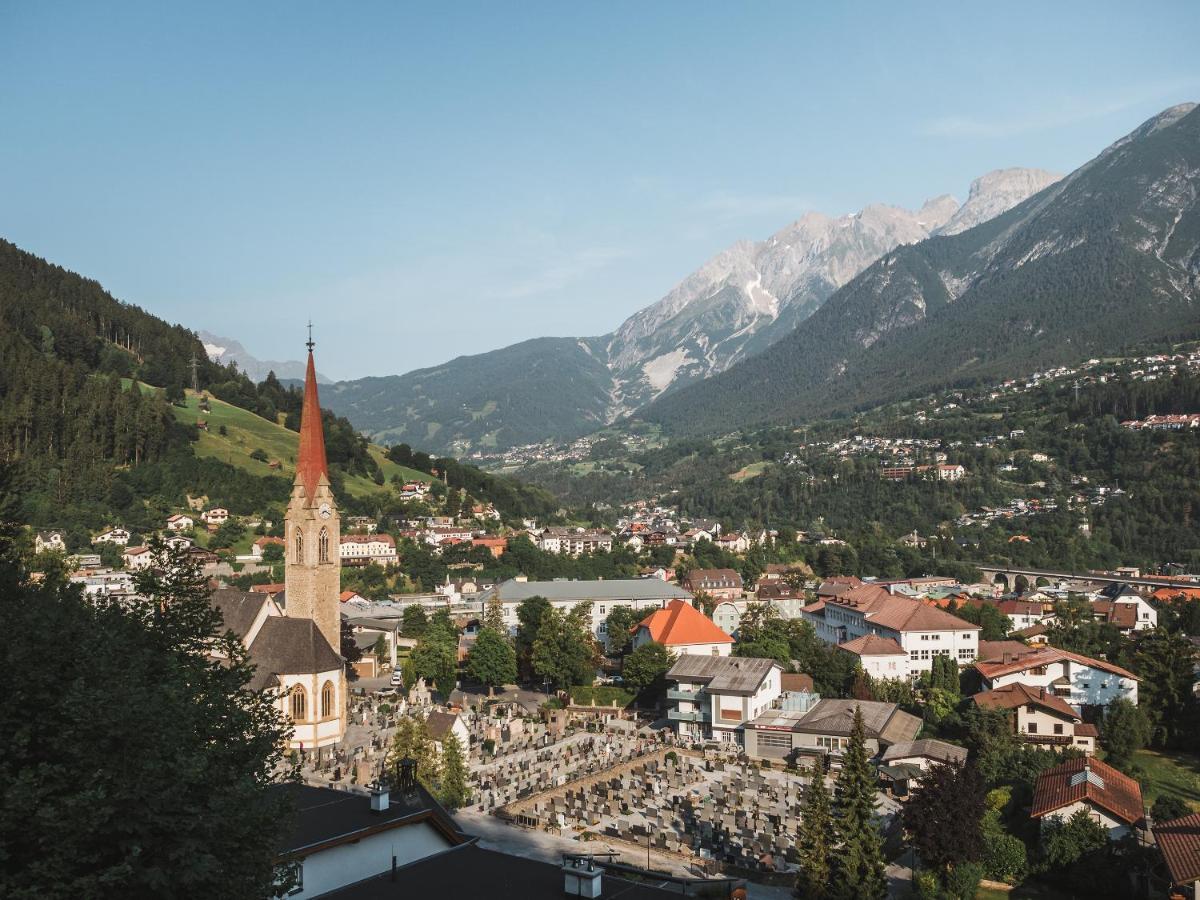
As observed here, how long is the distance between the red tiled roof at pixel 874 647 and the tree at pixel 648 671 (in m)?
9.85

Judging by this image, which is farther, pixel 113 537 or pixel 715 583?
pixel 715 583

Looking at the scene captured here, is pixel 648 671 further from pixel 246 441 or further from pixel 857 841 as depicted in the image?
pixel 246 441

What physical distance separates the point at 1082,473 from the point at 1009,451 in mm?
16423

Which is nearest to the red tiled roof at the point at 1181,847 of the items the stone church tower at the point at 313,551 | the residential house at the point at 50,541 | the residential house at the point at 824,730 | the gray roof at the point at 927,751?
the gray roof at the point at 927,751

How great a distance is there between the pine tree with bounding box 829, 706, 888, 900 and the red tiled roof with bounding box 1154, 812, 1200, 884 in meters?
6.60

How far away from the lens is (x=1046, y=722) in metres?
42.8

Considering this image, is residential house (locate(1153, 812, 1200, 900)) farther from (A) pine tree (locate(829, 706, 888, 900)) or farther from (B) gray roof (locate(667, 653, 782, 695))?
(B) gray roof (locate(667, 653, 782, 695))

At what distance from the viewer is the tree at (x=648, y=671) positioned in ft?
174

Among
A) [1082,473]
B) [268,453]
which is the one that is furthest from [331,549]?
[1082,473]

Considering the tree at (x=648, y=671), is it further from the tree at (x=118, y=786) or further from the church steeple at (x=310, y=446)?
the tree at (x=118, y=786)

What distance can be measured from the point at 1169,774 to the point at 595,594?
45939mm

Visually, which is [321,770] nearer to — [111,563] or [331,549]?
[331,549]

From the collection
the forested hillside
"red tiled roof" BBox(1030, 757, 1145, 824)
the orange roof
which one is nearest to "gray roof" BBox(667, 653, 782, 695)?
the orange roof

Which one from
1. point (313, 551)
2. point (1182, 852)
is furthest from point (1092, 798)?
point (313, 551)
